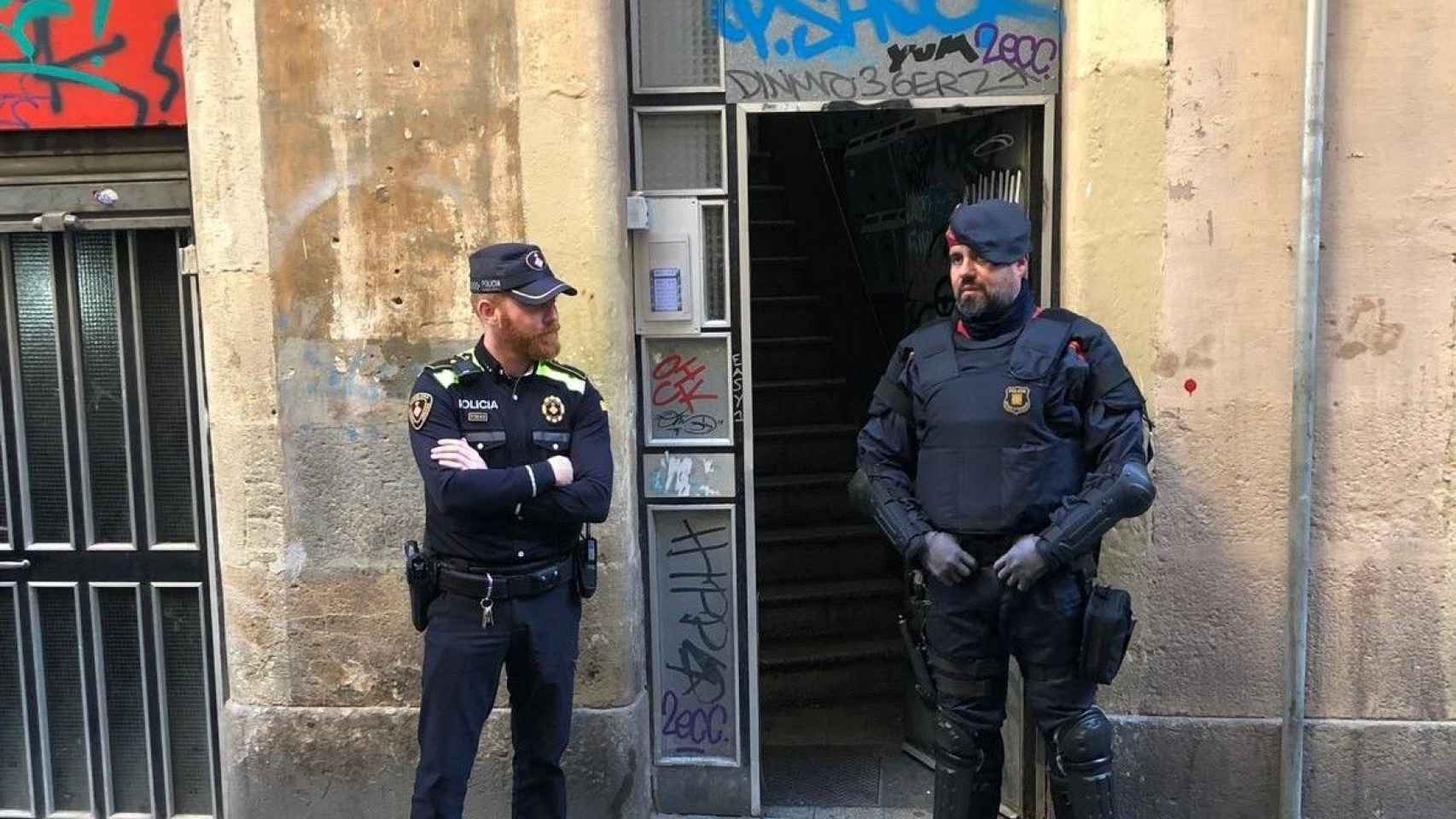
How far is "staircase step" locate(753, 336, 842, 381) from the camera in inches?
277

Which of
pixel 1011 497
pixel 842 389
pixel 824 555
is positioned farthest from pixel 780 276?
pixel 1011 497

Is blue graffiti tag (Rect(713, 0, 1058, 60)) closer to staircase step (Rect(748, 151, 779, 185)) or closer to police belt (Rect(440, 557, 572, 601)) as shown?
police belt (Rect(440, 557, 572, 601))

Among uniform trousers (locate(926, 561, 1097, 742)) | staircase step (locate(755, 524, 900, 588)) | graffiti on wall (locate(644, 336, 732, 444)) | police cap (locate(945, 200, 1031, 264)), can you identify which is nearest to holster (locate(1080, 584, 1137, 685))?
uniform trousers (locate(926, 561, 1097, 742))

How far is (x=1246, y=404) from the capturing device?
3979mm

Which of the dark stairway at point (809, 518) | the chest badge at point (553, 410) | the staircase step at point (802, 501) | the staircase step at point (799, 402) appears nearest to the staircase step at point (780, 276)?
the dark stairway at point (809, 518)

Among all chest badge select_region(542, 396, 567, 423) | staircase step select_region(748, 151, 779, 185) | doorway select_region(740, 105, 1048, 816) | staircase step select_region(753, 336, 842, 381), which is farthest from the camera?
staircase step select_region(748, 151, 779, 185)

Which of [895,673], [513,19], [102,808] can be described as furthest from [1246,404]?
[102,808]

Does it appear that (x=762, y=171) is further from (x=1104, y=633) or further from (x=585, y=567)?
(x=1104, y=633)

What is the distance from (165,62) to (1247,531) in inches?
160

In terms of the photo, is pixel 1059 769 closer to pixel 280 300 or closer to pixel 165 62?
pixel 280 300

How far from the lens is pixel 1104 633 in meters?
3.35

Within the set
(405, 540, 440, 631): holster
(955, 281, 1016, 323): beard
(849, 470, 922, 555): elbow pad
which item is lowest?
(405, 540, 440, 631): holster

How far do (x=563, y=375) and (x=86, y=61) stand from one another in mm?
2160

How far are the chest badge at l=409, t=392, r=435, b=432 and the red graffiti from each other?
110cm
